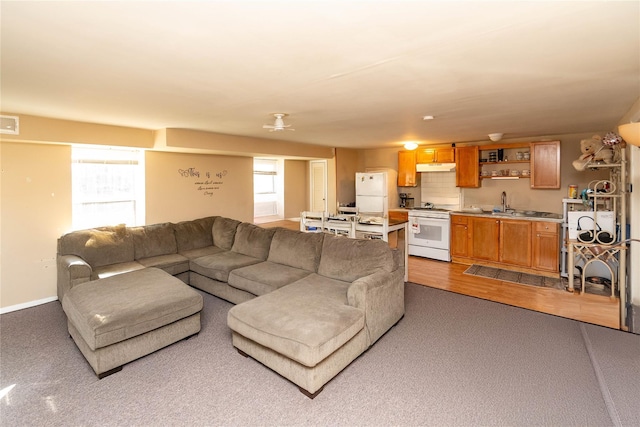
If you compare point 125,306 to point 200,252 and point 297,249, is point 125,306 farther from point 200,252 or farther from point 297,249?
point 200,252

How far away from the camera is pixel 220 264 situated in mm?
4105

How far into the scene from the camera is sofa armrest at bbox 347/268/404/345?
2766 mm

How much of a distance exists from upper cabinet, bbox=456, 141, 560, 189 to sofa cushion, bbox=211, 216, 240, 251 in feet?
14.0

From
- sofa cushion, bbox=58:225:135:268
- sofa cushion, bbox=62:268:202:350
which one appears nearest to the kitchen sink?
sofa cushion, bbox=62:268:202:350

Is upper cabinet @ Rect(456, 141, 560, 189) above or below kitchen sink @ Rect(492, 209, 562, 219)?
above

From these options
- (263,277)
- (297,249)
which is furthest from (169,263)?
(297,249)

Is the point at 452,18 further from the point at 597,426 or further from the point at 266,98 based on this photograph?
the point at 597,426

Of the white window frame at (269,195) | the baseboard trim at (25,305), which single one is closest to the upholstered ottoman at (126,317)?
the baseboard trim at (25,305)

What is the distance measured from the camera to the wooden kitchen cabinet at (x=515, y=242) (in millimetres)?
5184

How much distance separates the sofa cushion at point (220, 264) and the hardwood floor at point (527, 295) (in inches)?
99.3

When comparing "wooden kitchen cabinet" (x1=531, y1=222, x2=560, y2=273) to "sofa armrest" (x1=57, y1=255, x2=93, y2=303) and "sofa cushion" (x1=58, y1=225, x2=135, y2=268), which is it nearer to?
"sofa cushion" (x1=58, y1=225, x2=135, y2=268)

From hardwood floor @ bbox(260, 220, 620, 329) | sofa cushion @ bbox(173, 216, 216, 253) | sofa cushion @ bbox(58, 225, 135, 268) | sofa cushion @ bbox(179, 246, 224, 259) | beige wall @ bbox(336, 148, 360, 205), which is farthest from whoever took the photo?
beige wall @ bbox(336, 148, 360, 205)

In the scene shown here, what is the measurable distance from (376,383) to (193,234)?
3636 mm

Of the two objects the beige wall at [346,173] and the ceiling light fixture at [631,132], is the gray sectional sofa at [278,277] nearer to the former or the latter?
the ceiling light fixture at [631,132]
